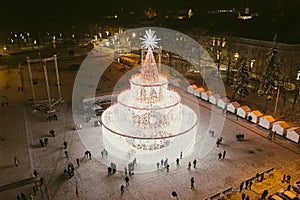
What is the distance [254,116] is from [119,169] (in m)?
15.4

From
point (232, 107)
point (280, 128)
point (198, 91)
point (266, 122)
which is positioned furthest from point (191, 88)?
point (280, 128)

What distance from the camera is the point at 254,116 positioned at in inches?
1123

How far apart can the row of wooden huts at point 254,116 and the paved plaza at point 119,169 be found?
651 mm

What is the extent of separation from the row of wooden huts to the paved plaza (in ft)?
2.14

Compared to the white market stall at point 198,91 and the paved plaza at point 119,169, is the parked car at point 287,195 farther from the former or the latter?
the white market stall at point 198,91

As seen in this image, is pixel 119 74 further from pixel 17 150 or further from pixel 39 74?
pixel 17 150

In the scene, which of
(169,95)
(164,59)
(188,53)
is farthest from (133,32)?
(169,95)

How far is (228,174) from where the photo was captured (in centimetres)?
2073

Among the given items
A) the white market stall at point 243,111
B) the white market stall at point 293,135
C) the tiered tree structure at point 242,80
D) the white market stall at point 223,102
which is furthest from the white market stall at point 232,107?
the white market stall at point 293,135

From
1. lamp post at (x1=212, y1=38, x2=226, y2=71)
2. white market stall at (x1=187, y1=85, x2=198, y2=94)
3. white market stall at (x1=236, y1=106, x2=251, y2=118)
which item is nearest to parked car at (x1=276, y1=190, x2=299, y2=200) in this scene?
white market stall at (x1=236, y1=106, x2=251, y2=118)

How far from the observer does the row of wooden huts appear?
82.5ft

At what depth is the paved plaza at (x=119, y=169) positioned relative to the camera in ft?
62.8

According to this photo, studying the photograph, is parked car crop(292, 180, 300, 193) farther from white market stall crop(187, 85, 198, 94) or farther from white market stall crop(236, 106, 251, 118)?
white market stall crop(187, 85, 198, 94)

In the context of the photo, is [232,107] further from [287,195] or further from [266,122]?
[287,195]
